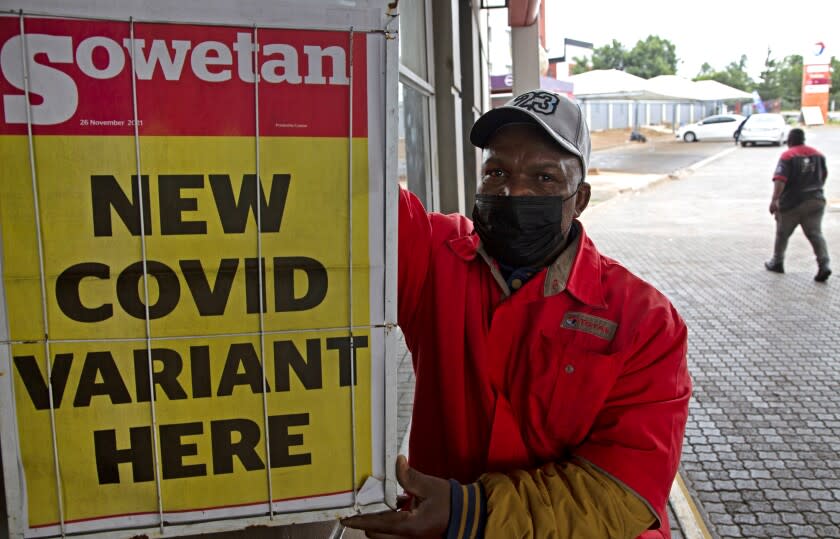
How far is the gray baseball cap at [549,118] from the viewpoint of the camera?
176cm

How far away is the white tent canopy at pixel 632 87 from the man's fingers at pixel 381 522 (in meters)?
25.8

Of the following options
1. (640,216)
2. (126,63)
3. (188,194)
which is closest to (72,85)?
(126,63)

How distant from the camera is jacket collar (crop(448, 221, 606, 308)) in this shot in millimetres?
1707

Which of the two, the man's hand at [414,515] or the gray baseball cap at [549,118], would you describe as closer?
the man's hand at [414,515]

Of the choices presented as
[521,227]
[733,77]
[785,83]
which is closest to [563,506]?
[521,227]

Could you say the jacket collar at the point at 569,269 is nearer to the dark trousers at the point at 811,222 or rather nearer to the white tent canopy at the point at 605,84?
the dark trousers at the point at 811,222

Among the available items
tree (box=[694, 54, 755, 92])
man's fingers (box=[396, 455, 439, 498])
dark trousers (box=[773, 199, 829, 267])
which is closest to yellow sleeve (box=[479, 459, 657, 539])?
man's fingers (box=[396, 455, 439, 498])

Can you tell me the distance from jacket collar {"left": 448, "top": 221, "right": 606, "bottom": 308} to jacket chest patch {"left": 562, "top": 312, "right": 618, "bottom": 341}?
4cm

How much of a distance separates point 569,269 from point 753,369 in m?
4.94

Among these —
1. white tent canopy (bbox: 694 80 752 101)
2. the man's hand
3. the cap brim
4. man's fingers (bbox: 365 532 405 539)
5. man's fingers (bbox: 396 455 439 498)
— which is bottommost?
man's fingers (bbox: 365 532 405 539)

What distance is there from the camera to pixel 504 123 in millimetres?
1858

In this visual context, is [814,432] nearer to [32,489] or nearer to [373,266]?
[373,266]

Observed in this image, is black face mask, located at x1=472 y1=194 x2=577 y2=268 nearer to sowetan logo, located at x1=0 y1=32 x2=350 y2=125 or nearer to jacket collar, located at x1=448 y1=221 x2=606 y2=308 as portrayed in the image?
jacket collar, located at x1=448 y1=221 x2=606 y2=308

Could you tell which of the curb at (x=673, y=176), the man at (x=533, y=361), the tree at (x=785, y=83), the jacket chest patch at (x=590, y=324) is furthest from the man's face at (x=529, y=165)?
the tree at (x=785, y=83)
